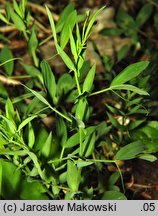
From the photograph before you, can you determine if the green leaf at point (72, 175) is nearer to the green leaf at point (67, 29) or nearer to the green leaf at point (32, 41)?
the green leaf at point (67, 29)

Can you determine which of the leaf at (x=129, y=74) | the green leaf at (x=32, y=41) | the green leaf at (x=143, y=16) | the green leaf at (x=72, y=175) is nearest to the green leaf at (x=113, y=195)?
the green leaf at (x=72, y=175)

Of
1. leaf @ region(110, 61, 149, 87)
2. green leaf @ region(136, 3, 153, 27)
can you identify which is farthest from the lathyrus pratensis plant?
green leaf @ region(136, 3, 153, 27)

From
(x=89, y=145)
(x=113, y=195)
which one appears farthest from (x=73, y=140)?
(x=113, y=195)

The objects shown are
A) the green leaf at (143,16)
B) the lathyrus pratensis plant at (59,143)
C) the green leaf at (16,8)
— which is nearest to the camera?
the lathyrus pratensis plant at (59,143)

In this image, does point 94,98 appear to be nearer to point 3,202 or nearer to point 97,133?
point 97,133

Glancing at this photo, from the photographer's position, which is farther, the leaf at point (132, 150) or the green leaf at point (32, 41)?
the green leaf at point (32, 41)

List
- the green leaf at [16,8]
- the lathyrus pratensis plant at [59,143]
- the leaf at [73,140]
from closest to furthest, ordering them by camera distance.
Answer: the lathyrus pratensis plant at [59,143]
the leaf at [73,140]
the green leaf at [16,8]

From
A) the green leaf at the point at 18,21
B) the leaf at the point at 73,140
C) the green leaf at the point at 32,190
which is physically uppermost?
the green leaf at the point at 18,21

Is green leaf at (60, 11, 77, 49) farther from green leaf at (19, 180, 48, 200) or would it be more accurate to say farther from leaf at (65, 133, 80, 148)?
green leaf at (19, 180, 48, 200)
